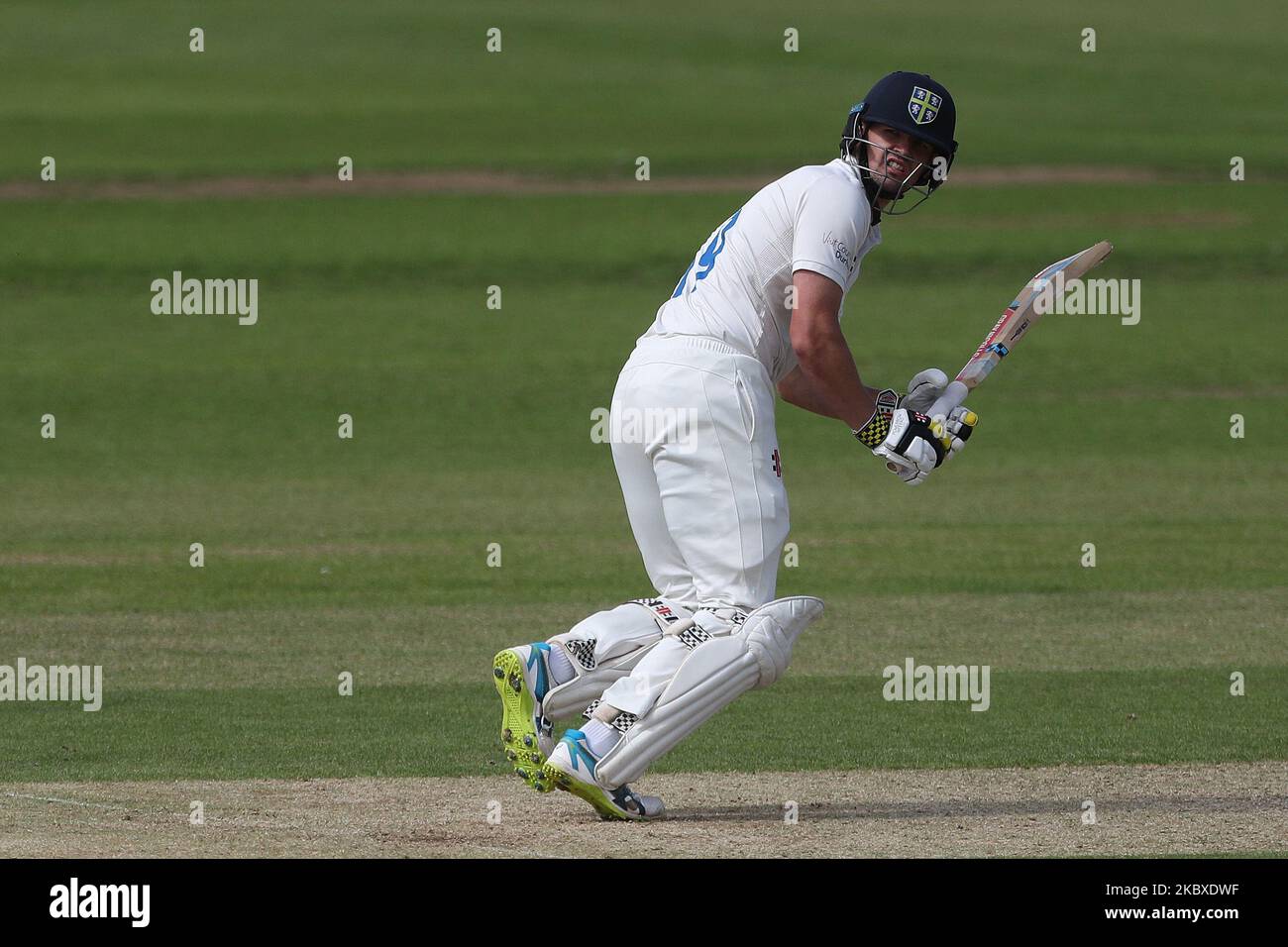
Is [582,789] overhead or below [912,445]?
below

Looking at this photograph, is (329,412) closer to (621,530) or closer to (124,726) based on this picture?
(621,530)

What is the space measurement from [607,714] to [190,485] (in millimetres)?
13598

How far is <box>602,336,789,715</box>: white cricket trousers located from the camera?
258 inches

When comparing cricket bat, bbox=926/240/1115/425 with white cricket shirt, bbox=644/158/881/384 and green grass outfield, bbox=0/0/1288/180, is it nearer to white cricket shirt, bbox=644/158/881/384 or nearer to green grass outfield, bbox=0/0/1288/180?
white cricket shirt, bbox=644/158/881/384

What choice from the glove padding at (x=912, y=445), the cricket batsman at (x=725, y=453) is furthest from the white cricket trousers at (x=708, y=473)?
the glove padding at (x=912, y=445)

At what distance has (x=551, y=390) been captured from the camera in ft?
86.2

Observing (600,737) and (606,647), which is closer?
(600,737)

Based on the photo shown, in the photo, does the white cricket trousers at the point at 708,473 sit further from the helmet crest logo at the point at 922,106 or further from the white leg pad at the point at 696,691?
the helmet crest logo at the point at 922,106

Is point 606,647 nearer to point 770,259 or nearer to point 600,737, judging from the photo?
point 600,737

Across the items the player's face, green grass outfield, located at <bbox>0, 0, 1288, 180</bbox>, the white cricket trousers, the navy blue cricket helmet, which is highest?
green grass outfield, located at <bbox>0, 0, 1288, 180</bbox>

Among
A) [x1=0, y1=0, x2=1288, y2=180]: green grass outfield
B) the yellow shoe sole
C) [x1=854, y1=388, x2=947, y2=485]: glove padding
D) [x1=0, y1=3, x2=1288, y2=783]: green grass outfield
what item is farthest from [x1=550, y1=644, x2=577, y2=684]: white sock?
[x1=0, y1=0, x2=1288, y2=180]: green grass outfield

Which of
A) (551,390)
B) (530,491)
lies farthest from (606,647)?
(551,390)

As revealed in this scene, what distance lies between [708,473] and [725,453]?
86 millimetres
